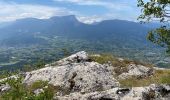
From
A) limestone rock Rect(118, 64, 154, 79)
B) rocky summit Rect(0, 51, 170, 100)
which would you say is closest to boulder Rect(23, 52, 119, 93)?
rocky summit Rect(0, 51, 170, 100)

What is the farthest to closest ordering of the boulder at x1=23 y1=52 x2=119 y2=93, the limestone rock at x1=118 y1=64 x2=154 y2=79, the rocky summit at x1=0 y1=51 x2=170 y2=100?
1. the limestone rock at x1=118 y1=64 x2=154 y2=79
2. the boulder at x1=23 y1=52 x2=119 y2=93
3. the rocky summit at x1=0 y1=51 x2=170 y2=100

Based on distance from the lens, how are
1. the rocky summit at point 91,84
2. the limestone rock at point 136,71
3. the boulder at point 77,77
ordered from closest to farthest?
the rocky summit at point 91,84 < the boulder at point 77,77 < the limestone rock at point 136,71

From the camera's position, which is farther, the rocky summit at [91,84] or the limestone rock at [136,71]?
the limestone rock at [136,71]

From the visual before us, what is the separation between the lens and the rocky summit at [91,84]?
86.6 ft

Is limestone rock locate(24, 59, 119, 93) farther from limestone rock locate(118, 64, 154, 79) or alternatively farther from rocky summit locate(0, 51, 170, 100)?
limestone rock locate(118, 64, 154, 79)

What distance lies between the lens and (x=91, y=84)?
31.8m

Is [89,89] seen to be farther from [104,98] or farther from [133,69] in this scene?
[133,69]

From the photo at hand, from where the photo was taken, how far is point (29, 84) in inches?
1352

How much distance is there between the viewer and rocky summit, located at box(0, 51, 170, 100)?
86.6ft

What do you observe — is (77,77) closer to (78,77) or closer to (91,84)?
(78,77)

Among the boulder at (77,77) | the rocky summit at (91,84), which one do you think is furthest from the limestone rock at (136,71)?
the boulder at (77,77)

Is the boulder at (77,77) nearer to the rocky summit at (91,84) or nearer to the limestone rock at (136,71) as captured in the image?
the rocky summit at (91,84)

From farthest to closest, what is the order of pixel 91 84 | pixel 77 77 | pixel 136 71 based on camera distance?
1. pixel 136 71
2. pixel 77 77
3. pixel 91 84

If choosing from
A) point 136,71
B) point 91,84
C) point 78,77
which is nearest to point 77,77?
point 78,77
